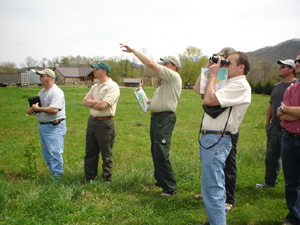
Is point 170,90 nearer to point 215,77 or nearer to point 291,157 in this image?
point 215,77

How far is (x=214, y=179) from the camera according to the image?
103 inches

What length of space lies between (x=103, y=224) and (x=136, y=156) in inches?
144

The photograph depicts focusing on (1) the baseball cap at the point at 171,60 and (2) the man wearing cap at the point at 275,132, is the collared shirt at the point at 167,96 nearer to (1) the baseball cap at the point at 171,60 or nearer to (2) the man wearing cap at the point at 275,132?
(1) the baseball cap at the point at 171,60

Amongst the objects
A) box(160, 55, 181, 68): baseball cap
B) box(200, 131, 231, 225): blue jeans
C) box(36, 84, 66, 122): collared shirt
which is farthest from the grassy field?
box(160, 55, 181, 68): baseball cap

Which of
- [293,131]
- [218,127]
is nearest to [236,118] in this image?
[218,127]

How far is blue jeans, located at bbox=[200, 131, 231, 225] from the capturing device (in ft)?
8.48

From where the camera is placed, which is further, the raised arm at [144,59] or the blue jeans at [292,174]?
the raised arm at [144,59]

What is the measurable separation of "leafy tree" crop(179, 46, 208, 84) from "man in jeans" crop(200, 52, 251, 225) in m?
69.7

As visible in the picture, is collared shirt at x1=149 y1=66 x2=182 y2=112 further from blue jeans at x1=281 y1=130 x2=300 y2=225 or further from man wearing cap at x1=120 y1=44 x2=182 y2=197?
blue jeans at x1=281 y1=130 x2=300 y2=225

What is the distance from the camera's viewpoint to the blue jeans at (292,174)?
3078 millimetres

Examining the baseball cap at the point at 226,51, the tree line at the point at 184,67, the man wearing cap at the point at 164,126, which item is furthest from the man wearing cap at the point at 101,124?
the tree line at the point at 184,67

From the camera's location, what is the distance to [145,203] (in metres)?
3.64

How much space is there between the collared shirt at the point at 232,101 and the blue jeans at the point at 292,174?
3.53 ft

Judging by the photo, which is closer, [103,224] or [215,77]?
[215,77]
